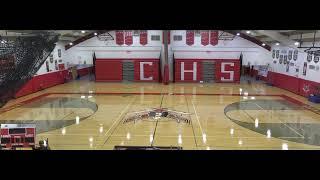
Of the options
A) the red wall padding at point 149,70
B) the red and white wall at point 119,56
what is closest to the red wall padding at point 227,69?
the red and white wall at point 119,56

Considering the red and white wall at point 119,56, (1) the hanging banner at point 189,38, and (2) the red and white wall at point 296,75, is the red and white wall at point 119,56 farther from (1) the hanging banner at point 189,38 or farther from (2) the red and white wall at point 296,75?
(2) the red and white wall at point 296,75

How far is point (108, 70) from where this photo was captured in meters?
26.5

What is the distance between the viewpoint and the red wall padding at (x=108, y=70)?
2636 centimetres

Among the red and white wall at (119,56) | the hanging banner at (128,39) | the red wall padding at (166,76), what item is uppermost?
the hanging banner at (128,39)

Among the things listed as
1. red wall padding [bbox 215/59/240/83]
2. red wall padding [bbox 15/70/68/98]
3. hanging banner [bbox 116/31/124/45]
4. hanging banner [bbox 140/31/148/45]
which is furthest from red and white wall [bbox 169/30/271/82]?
red wall padding [bbox 15/70/68/98]

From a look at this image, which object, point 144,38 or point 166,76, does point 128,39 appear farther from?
point 166,76

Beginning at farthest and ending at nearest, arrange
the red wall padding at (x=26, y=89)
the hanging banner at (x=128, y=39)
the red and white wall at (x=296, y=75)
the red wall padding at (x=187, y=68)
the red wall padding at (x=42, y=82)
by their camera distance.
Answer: the hanging banner at (x=128, y=39)
the red wall padding at (x=187, y=68)
the red wall padding at (x=42, y=82)
the red wall padding at (x=26, y=89)
the red and white wall at (x=296, y=75)

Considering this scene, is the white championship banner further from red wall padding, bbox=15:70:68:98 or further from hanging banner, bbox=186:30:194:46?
red wall padding, bbox=15:70:68:98

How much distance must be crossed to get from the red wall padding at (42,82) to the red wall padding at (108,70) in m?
3.03

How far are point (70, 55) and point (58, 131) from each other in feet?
59.4

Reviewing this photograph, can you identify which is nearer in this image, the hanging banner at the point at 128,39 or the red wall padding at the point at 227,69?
the red wall padding at the point at 227,69

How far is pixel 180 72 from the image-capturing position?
85.5 ft
